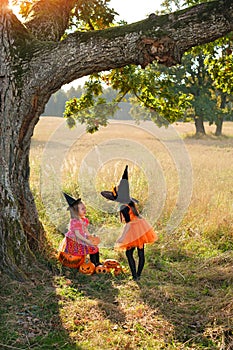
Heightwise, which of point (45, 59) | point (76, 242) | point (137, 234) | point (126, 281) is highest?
point (45, 59)

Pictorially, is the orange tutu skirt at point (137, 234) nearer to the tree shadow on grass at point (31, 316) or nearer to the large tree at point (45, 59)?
the tree shadow on grass at point (31, 316)

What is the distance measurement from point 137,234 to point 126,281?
0.73 m

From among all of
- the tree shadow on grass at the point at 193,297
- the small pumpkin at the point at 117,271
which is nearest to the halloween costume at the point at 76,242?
the small pumpkin at the point at 117,271

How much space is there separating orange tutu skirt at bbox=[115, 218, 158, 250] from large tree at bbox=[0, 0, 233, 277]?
1378 mm

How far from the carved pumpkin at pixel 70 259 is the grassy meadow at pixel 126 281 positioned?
91 mm

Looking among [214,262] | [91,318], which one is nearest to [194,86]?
[214,262]

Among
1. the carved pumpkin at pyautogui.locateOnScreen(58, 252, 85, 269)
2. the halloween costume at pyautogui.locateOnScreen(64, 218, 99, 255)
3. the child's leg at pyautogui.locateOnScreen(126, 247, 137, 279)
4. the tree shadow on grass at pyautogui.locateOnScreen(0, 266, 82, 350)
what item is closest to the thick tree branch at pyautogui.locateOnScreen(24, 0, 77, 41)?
the halloween costume at pyautogui.locateOnScreen(64, 218, 99, 255)

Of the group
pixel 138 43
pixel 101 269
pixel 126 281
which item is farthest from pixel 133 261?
pixel 138 43

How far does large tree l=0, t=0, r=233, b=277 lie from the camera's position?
5.64 meters

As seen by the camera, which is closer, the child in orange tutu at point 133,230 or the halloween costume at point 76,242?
the child in orange tutu at point 133,230

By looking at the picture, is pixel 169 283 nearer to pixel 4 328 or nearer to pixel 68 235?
pixel 68 235

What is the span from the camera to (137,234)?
638 centimetres

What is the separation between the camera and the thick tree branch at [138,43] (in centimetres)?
561

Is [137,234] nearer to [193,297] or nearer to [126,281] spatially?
[126,281]
